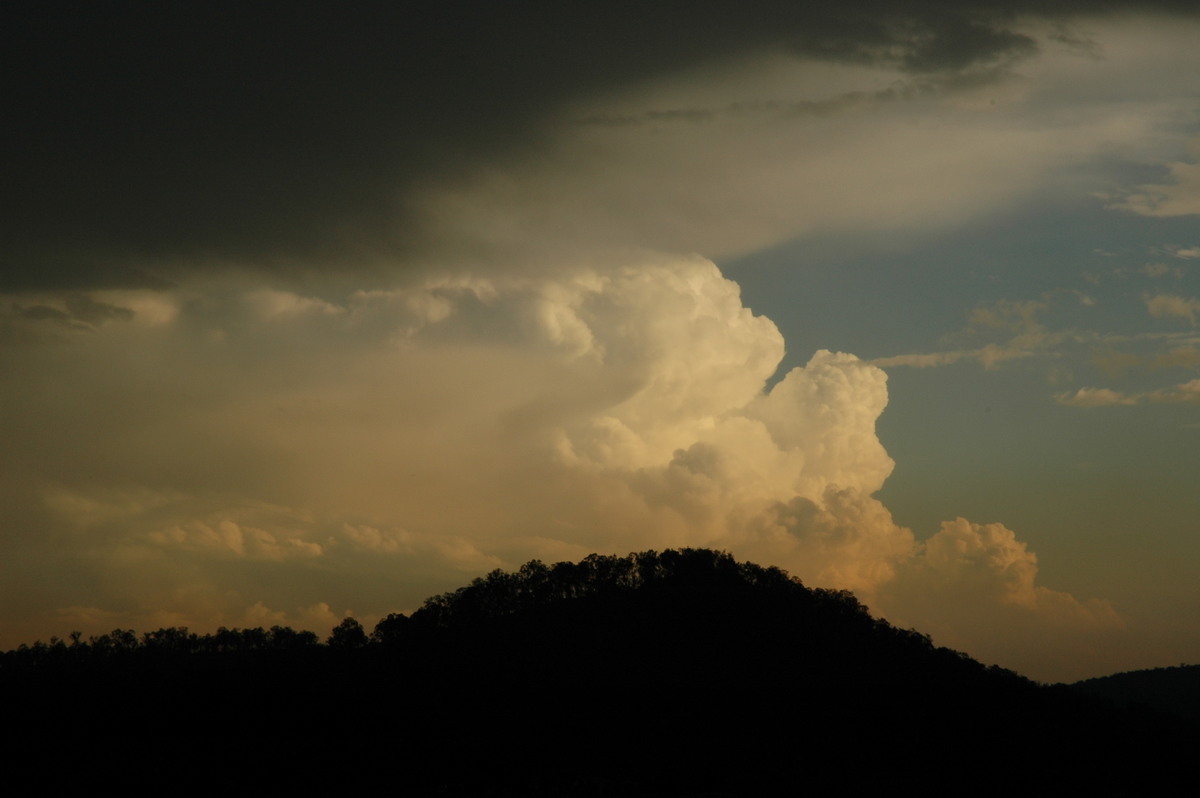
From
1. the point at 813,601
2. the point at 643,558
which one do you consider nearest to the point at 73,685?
the point at 643,558

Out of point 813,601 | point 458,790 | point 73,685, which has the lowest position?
point 458,790

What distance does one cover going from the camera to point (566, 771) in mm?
105188

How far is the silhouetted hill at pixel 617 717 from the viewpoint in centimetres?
10350

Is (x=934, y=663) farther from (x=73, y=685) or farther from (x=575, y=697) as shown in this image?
(x=73, y=685)

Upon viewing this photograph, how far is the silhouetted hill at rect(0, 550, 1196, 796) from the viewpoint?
10350 cm

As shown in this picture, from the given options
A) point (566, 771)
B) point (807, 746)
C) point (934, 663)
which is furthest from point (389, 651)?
point (934, 663)

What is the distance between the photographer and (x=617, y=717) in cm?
11581

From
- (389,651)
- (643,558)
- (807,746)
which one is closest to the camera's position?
(807,746)

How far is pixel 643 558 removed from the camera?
6403 inches

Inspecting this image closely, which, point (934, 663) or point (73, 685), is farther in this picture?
point (934, 663)

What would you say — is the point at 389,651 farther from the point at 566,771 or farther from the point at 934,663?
the point at 934,663

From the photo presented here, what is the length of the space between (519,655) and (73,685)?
186 ft

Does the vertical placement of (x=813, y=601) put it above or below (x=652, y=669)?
above

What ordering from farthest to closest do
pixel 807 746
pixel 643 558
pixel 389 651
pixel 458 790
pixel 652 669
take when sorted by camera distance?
pixel 643 558 < pixel 389 651 < pixel 652 669 < pixel 807 746 < pixel 458 790
